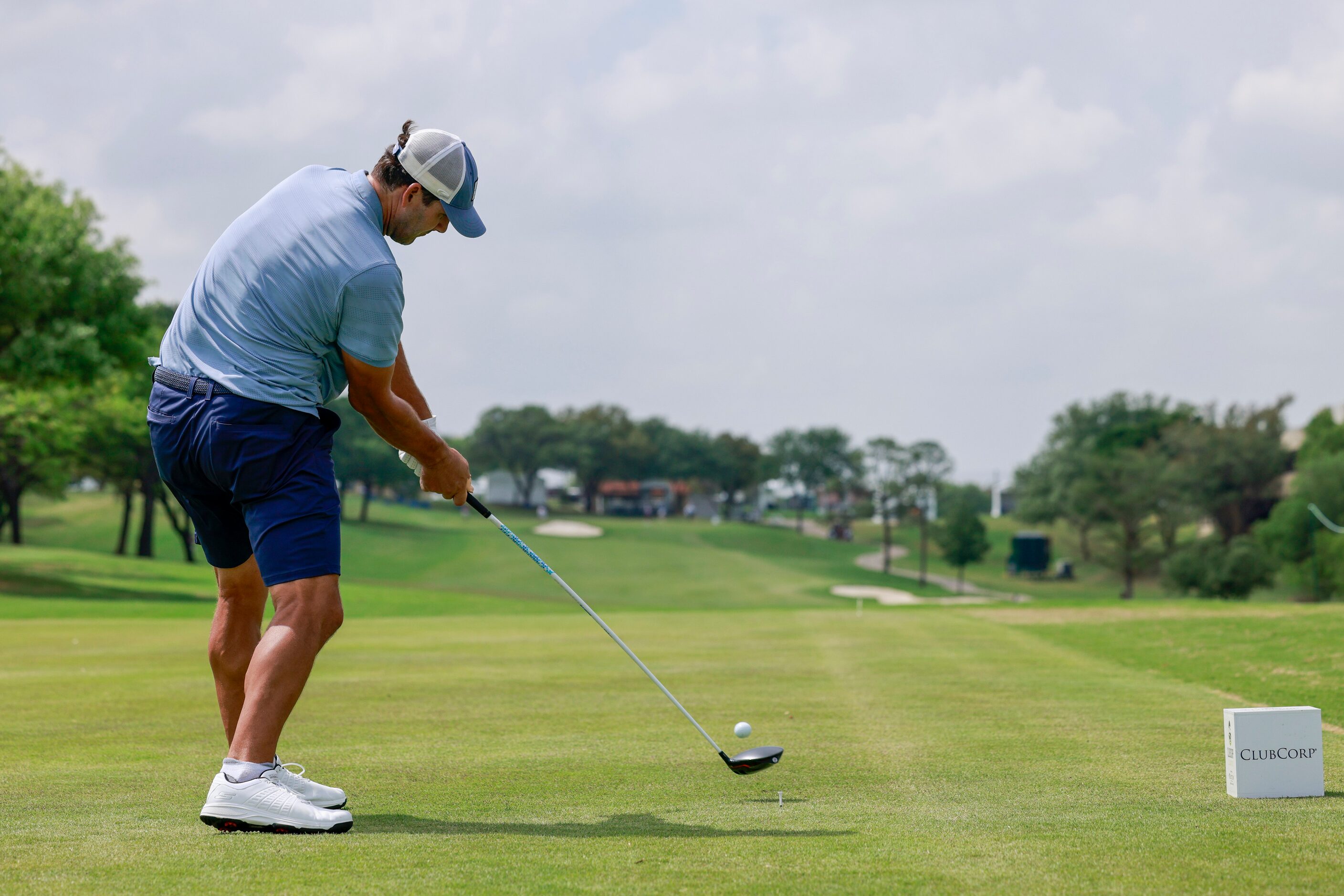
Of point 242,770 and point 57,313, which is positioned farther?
point 57,313

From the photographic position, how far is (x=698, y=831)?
13.0ft

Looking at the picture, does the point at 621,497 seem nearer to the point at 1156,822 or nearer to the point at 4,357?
the point at 4,357

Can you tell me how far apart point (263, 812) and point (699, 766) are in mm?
2317

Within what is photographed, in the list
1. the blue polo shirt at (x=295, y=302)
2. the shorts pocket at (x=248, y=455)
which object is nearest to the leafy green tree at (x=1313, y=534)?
the blue polo shirt at (x=295, y=302)

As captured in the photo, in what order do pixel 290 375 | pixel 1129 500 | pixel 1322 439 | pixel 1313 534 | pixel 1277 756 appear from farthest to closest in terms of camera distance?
pixel 1129 500
pixel 1322 439
pixel 1313 534
pixel 1277 756
pixel 290 375

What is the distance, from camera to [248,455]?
13.7 feet

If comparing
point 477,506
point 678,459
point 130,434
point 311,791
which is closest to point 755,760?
point 477,506

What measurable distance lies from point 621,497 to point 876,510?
189ft

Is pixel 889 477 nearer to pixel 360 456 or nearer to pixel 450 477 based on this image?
pixel 360 456

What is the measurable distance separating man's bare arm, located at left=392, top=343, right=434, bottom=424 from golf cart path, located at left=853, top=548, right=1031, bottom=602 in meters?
55.8

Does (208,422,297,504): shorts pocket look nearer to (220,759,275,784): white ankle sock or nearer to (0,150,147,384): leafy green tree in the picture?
(220,759,275,784): white ankle sock

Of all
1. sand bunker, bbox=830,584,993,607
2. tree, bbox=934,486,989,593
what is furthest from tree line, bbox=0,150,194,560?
tree, bbox=934,486,989,593

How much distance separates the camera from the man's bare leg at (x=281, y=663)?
4051mm

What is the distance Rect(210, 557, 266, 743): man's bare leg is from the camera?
475 cm
